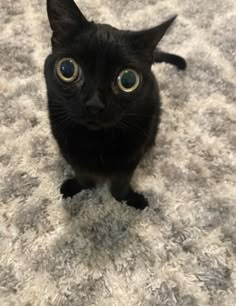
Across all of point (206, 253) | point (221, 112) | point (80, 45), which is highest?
point (80, 45)

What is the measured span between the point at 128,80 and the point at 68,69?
11 cm

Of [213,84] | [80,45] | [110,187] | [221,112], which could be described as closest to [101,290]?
[110,187]

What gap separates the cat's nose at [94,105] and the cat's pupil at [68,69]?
0.23 ft

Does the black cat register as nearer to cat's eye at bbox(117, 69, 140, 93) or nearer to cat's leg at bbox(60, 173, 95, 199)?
cat's eye at bbox(117, 69, 140, 93)

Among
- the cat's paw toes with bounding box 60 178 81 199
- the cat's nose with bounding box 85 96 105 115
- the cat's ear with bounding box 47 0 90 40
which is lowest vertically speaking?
the cat's paw toes with bounding box 60 178 81 199

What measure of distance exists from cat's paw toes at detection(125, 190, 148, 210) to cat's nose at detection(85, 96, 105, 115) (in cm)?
40

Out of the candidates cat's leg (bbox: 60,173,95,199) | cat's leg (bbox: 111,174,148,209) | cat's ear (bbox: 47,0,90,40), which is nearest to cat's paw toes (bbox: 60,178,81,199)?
cat's leg (bbox: 60,173,95,199)

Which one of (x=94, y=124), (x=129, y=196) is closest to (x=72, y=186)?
(x=129, y=196)

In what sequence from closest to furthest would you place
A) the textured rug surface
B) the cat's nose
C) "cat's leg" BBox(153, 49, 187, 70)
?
the cat's nose, the textured rug surface, "cat's leg" BBox(153, 49, 187, 70)

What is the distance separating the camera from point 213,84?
47.8 inches

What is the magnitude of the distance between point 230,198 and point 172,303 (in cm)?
34

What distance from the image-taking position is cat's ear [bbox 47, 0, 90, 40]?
67cm

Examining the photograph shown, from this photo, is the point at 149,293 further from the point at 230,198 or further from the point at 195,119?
the point at 195,119

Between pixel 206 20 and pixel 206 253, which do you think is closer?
pixel 206 253
